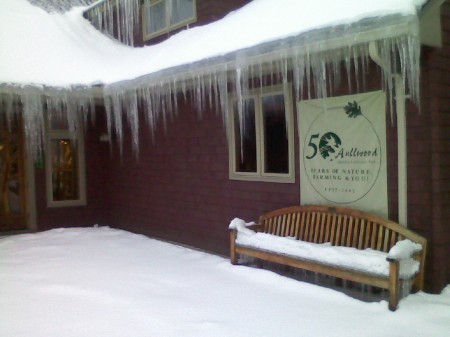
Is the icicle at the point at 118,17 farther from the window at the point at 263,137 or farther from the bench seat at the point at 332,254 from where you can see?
the bench seat at the point at 332,254

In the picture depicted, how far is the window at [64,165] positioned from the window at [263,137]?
4.54 meters

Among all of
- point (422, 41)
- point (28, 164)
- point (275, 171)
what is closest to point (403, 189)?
point (422, 41)

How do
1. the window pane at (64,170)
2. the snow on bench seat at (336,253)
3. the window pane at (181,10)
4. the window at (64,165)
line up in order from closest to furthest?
the snow on bench seat at (336,253) → the window pane at (181,10) → the window at (64,165) → the window pane at (64,170)

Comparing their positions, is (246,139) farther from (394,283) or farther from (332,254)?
(394,283)

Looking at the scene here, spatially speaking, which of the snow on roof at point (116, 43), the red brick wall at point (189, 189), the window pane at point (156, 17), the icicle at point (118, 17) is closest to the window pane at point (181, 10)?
the window pane at point (156, 17)

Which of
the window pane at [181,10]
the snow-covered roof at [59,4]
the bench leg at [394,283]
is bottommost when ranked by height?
the bench leg at [394,283]

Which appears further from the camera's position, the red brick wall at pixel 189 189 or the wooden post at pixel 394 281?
the red brick wall at pixel 189 189

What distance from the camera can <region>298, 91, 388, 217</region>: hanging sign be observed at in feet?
15.3

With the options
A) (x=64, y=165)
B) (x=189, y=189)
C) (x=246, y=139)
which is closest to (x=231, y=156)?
(x=246, y=139)

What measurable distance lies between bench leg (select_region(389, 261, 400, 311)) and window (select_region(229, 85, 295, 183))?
76.7 inches

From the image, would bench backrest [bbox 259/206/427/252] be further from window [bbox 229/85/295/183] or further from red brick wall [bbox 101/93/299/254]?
window [bbox 229/85/295/183]

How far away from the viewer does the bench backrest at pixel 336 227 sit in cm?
443

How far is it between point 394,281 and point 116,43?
297 inches

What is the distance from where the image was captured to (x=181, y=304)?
439 cm
